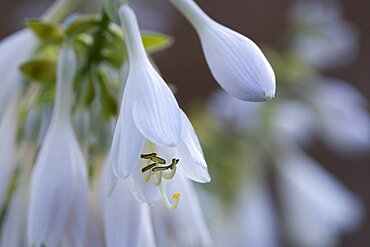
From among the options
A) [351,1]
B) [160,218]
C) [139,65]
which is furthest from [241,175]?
[351,1]

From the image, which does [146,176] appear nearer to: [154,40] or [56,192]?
[56,192]

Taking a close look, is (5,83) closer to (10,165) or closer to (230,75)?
(10,165)

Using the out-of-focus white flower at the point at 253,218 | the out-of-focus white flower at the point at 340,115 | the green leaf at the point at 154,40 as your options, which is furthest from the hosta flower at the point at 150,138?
the out-of-focus white flower at the point at 340,115

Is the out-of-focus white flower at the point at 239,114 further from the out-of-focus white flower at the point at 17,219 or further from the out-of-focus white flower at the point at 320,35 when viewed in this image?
the out-of-focus white flower at the point at 17,219

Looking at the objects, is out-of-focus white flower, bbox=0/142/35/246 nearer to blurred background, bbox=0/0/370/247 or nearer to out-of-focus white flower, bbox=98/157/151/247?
out-of-focus white flower, bbox=98/157/151/247

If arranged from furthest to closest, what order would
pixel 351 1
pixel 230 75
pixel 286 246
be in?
pixel 351 1
pixel 286 246
pixel 230 75
